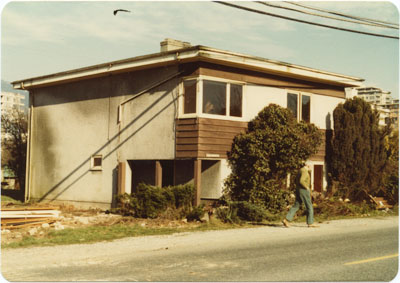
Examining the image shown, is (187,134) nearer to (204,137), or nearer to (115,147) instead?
(204,137)

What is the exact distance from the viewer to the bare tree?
91.2 ft

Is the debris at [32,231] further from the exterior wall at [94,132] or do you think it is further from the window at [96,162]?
the window at [96,162]

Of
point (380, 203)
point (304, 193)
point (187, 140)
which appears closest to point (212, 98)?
point (187, 140)

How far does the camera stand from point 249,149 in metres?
17.8

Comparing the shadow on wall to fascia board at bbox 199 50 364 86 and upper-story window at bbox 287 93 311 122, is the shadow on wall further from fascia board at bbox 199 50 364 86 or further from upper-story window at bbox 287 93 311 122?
upper-story window at bbox 287 93 311 122

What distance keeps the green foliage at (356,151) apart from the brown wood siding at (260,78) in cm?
107

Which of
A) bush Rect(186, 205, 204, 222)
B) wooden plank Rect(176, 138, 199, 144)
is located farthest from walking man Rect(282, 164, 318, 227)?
wooden plank Rect(176, 138, 199, 144)

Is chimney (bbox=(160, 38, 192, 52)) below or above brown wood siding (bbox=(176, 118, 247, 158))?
above

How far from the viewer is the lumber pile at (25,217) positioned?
14430mm

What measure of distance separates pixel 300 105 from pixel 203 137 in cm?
543

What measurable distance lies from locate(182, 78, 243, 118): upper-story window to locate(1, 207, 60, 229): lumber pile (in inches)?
224

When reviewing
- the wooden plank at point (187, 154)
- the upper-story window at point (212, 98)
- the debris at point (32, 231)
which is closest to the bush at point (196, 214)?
the wooden plank at point (187, 154)

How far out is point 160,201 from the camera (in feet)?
53.4

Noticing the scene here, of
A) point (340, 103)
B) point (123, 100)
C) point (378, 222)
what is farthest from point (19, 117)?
point (378, 222)
